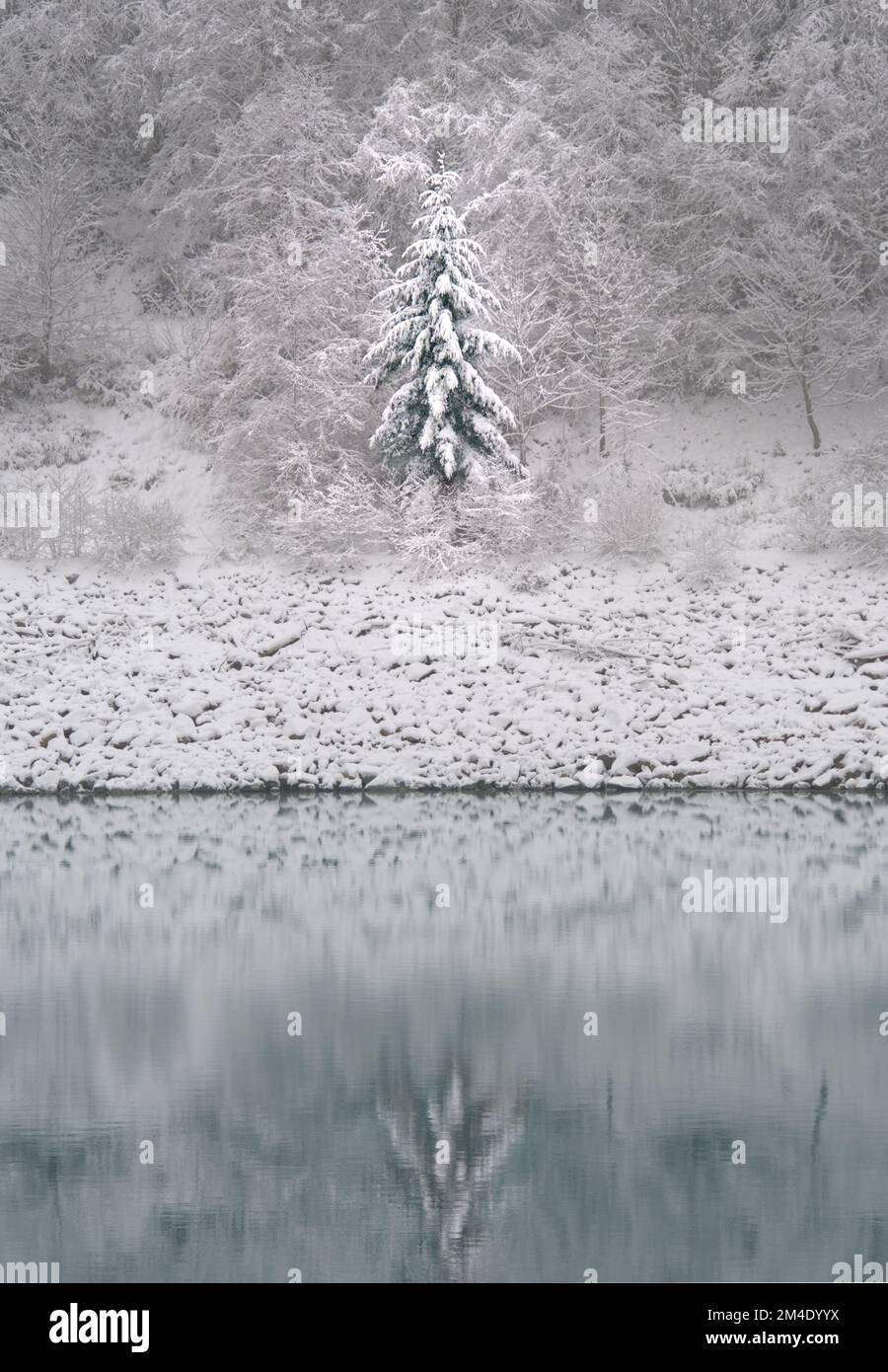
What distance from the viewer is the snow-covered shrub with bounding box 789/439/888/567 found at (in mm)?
30016

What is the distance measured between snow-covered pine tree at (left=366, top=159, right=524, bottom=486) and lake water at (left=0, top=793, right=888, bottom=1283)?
14.5 m

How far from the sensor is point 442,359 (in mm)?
30625

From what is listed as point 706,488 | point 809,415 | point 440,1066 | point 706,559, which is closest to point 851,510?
point 706,559

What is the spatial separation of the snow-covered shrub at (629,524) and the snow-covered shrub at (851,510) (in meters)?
2.53

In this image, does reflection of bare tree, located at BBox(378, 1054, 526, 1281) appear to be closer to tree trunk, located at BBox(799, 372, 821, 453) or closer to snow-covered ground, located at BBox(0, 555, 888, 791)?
snow-covered ground, located at BBox(0, 555, 888, 791)

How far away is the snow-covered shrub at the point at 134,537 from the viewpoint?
30625 mm

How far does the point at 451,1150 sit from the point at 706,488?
2668 centimetres

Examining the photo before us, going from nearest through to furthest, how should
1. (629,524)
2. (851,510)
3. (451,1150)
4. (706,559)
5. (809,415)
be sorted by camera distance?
(451,1150) < (706,559) < (629,524) < (851,510) < (809,415)

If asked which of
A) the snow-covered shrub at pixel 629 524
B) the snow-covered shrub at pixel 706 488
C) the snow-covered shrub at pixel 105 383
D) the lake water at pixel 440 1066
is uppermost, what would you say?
the snow-covered shrub at pixel 105 383

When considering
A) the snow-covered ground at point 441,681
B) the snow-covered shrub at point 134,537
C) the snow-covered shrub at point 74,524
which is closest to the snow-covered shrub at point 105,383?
the snow-covered shrub at point 74,524

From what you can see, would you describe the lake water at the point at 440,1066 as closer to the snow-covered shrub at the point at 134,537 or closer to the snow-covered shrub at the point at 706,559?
the snow-covered shrub at the point at 706,559

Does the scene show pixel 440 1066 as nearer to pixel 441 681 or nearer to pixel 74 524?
pixel 441 681

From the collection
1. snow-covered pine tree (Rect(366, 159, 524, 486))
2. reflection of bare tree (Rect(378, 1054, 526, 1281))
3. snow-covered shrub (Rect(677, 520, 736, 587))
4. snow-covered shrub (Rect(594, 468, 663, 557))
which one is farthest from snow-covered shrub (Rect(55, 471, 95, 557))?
reflection of bare tree (Rect(378, 1054, 526, 1281))

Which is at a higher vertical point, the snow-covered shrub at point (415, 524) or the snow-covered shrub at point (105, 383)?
the snow-covered shrub at point (105, 383)
